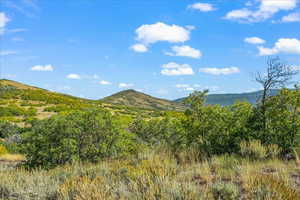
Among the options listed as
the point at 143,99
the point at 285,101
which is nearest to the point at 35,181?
the point at 285,101

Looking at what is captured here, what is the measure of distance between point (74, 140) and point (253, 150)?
21.7ft

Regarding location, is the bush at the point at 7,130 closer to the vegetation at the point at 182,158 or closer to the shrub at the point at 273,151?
the vegetation at the point at 182,158

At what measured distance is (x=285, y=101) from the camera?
28.9 ft

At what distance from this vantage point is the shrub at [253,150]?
7.70 meters

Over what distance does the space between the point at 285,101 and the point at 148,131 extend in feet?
33.0

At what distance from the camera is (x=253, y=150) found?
7.91 m

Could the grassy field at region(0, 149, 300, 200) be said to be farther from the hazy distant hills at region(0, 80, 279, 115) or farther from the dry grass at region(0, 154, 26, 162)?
the dry grass at region(0, 154, 26, 162)

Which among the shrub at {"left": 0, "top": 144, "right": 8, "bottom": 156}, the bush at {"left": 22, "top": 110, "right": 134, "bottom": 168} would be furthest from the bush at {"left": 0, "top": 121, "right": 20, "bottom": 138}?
the bush at {"left": 22, "top": 110, "right": 134, "bottom": 168}

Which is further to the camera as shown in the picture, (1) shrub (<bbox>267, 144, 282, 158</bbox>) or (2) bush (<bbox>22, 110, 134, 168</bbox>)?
(2) bush (<bbox>22, 110, 134, 168</bbox>)

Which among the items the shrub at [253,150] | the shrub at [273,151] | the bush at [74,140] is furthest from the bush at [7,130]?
the shrub at [273,151]

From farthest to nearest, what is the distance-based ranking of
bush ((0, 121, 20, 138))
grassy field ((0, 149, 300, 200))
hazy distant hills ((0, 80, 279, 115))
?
bush ((0, 121, 20, 138))
hazy distant hills ((0, 80, 279, 115))
grassy field ((0, 149, 300, 200))

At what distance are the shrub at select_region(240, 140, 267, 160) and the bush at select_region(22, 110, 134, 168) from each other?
5.03m

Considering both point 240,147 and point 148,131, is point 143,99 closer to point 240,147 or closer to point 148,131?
point 148,131

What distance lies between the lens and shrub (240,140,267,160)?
7.70m
